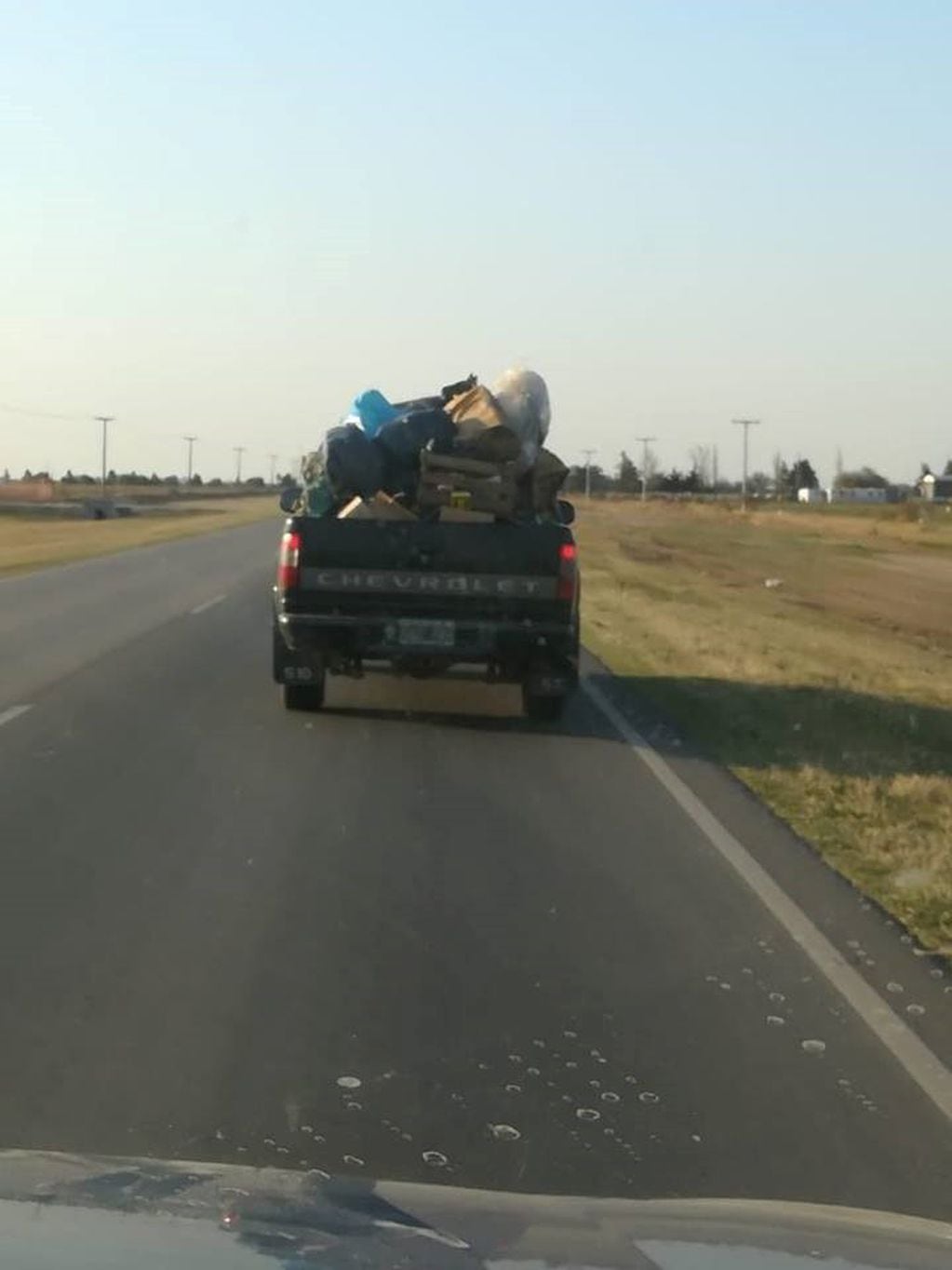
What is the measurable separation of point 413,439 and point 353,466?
1.77 feet

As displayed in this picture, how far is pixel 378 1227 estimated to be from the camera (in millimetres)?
4113

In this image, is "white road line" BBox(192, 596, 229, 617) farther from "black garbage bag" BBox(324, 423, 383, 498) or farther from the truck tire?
"black garbage bag" BBox(324, 423, 383, 498)

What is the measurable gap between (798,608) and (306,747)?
899 inches

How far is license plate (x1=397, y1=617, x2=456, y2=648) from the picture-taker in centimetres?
1478

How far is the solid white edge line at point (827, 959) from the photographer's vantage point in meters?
6.58

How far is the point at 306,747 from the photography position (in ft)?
46.3

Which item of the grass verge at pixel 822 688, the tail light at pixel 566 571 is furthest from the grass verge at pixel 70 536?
the tail light at pixel 566 571

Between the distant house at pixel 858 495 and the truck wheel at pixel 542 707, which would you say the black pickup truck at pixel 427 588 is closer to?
the truck wheel at pixel 542 707

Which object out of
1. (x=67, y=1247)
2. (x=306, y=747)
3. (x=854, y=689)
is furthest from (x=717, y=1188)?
(x=854, y=689)

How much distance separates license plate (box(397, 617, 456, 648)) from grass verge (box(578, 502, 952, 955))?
2.09m

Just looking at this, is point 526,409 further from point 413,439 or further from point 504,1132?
point 504,1132

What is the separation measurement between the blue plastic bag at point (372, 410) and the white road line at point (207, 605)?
442 inches

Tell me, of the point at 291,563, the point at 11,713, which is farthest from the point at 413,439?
the point at 11,713

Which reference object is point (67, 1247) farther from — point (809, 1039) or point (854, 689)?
point (854, 689)
